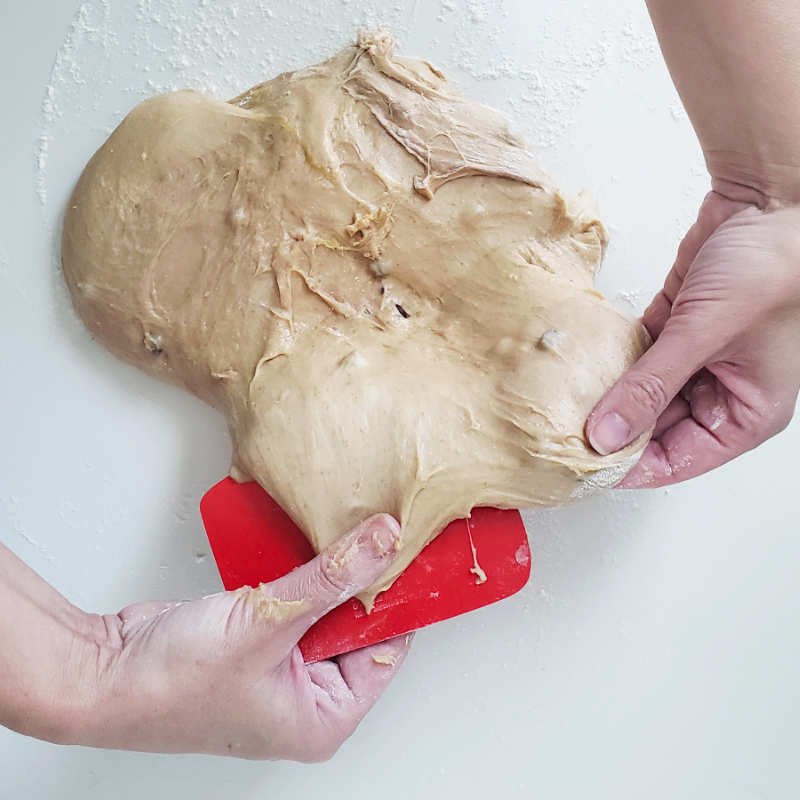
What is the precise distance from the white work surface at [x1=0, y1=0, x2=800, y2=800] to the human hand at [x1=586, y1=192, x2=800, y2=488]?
0.67 ft

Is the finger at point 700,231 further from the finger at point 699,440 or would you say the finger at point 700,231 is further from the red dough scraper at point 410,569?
the red dough scraper at point 410,569

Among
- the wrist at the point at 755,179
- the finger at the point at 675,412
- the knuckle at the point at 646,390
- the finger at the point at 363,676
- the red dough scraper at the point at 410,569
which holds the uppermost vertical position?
the wrist at the point at 755,179

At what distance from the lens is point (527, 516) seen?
1.45m

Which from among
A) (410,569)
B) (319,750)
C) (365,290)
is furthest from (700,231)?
(319,750)

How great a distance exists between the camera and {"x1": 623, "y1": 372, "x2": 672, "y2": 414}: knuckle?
114cm

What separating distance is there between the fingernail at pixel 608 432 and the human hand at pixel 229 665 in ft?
0.97

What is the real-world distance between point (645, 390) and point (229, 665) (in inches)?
25.2

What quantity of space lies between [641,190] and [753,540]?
0.63 meters

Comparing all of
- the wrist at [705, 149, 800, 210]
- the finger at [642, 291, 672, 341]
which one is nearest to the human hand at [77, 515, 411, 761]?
the finger at [642, 291, 672, 341]

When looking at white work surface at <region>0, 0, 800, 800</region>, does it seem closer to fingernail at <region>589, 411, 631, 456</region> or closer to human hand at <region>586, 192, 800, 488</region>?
human hand at <region>586, 192, 800, 488</region>

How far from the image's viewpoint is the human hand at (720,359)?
110 cm

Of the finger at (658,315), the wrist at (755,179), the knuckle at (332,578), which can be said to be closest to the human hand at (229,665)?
the knuckle at (332,578)

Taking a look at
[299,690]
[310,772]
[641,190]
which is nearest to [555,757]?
[310,772]

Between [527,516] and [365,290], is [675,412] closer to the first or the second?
[527,516]
